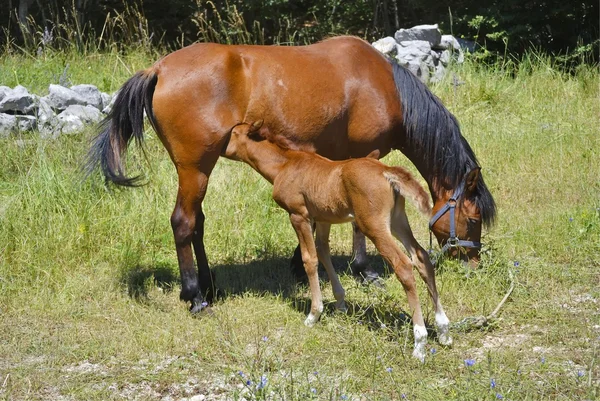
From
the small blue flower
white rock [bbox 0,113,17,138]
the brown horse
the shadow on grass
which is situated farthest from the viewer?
white rock [bbox 0,113,17,138]

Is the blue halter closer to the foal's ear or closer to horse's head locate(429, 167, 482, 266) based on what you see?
horse's head locate(429, 167, 482, 266)

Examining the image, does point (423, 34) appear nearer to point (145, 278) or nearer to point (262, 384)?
point (145, 278)

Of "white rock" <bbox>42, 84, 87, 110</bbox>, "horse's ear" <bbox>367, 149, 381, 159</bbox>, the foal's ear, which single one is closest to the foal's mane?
"horse's ear" <bbox>367, 149, 381, 159</bbox>

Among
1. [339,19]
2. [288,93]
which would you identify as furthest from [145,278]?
[339,19]

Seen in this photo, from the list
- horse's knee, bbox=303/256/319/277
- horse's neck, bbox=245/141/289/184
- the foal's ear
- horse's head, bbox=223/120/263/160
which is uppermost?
the foal's ear

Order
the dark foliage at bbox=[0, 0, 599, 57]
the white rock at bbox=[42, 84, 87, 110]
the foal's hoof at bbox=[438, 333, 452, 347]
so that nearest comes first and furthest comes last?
1. the foal's hoof at bbox=[438, 333, 452, 347]
2. the white rock at bbox=[42, 84, 87, 110]
3. the dark foliage at bbox=[0, 0, 599, 57]

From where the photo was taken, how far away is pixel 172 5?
14.2 meters

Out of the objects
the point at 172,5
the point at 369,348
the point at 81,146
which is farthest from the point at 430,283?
the point at 172,5

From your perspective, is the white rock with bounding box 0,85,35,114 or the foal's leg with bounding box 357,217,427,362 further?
the white rock with bounding box 0,85,35,114

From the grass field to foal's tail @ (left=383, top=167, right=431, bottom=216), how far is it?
792 millimetres

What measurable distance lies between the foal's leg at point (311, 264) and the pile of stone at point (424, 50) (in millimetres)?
5549

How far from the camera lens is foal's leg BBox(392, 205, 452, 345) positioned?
483 centimetres

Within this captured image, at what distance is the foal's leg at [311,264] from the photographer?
523 cm

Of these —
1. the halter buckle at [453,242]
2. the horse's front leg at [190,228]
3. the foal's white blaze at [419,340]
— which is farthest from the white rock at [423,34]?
the foal's white blaze at [419,340]
